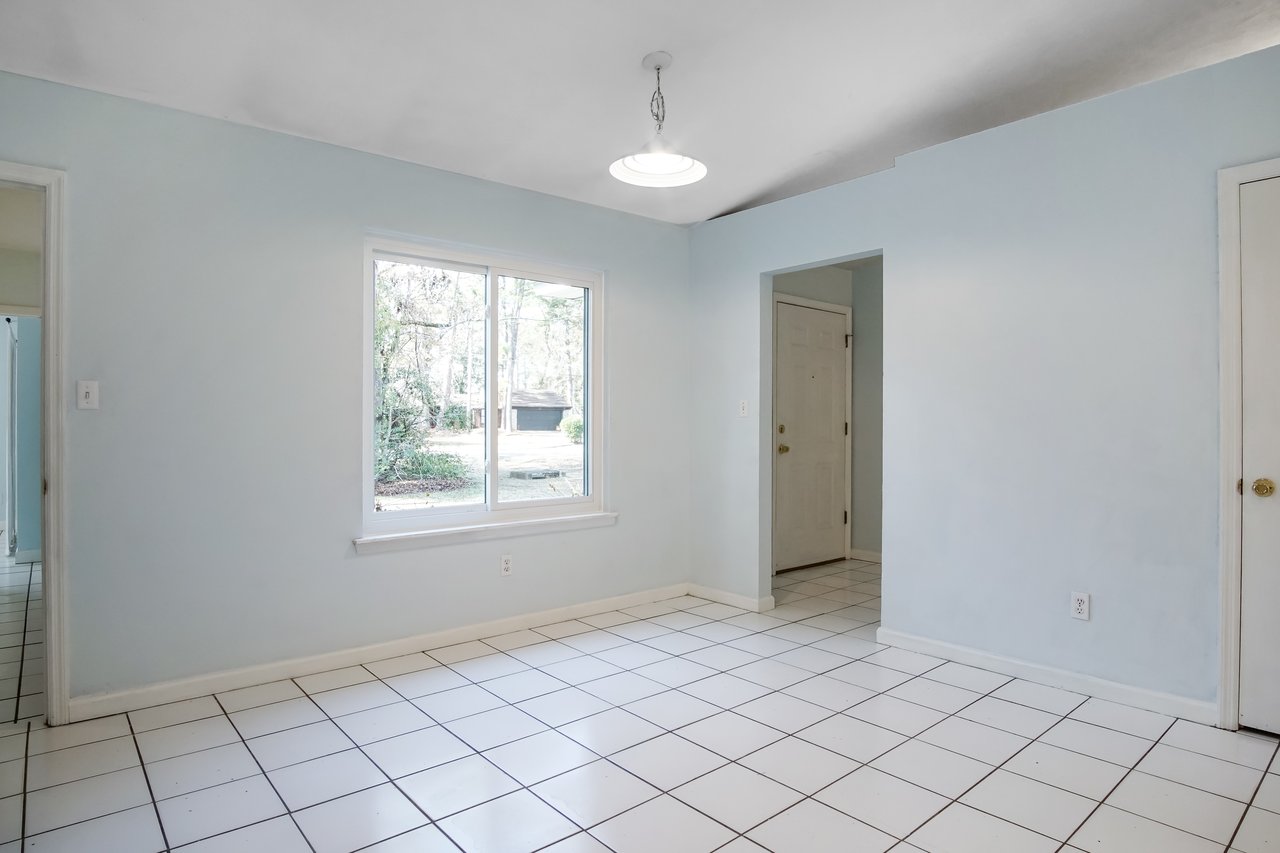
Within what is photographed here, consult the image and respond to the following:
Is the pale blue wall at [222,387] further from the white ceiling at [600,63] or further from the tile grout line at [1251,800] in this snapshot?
the tile grout line at [1251,800]

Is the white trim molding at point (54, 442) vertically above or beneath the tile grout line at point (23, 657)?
above

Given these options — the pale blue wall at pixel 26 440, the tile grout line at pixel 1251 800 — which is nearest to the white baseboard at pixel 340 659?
the tile grout line at pixel 1251 800

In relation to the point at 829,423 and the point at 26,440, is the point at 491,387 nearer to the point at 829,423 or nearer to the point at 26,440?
the point at 829,423

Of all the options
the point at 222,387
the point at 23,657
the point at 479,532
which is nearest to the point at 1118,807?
the point at 479,532

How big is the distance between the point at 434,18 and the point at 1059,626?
11.7ft

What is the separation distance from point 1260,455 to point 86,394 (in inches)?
174

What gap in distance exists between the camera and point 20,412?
548 centimetres

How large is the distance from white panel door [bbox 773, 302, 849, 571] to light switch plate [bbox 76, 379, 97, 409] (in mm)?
3919

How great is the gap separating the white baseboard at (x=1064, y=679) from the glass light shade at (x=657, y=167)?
8.23 feet

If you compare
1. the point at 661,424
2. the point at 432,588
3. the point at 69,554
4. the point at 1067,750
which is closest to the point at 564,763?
the point at 432,588

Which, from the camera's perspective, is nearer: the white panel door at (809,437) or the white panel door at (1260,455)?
the white panel door at (1260,455)

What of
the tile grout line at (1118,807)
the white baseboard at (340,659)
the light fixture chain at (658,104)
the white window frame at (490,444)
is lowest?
the tile grout line at (1118,807)

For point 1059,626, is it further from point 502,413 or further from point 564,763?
point 502,413

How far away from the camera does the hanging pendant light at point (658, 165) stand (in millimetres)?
2611
